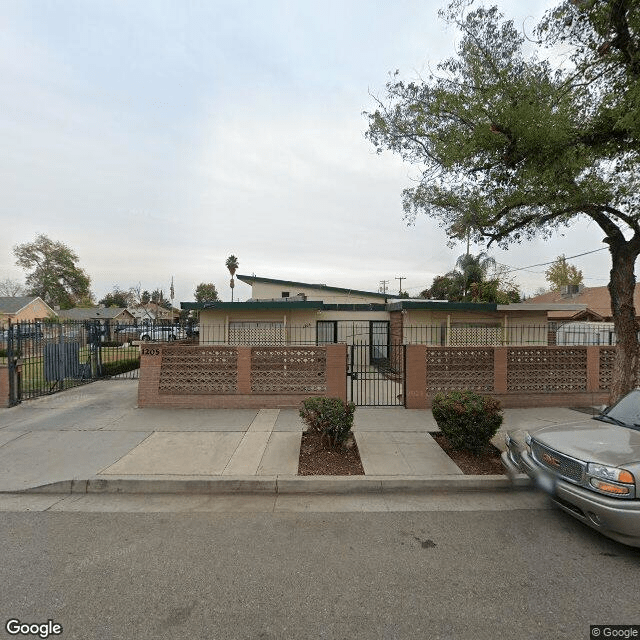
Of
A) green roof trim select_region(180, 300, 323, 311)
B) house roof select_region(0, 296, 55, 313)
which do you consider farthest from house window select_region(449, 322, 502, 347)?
house roof select_region(0, 296, 55, 313)

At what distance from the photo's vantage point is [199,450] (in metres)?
5.48

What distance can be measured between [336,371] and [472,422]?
3.43 meters

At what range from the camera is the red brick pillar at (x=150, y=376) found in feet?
26.2

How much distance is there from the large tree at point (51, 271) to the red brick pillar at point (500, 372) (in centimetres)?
6683

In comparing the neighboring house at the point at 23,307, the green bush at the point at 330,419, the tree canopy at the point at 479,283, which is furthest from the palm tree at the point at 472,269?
the neighboring house at the point at 23,307

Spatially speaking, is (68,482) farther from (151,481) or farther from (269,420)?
(269,420)

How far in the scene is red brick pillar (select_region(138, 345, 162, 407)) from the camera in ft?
Answer: 26.2

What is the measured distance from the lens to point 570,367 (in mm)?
8422

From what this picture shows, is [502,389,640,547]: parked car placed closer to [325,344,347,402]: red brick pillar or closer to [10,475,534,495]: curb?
[10,475,534,495]: curb

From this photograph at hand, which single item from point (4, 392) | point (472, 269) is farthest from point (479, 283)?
point (4, 392)

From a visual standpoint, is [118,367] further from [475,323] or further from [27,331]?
[475,323]

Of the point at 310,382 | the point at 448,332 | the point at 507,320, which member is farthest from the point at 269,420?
the point at 507,320

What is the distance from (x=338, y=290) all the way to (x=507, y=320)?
1008 centimetres

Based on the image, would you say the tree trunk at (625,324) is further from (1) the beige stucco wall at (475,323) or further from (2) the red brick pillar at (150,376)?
(2) the red brick pillar at (150,376)
